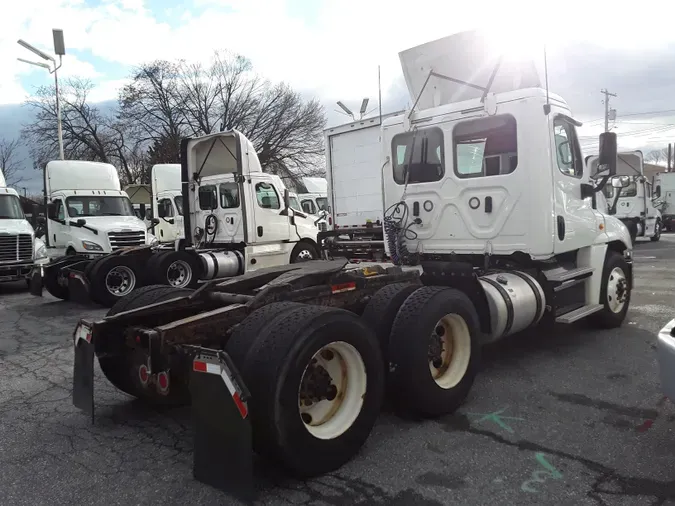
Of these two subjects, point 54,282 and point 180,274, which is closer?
point 54,282

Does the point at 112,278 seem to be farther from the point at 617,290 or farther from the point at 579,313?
the point at 617,290

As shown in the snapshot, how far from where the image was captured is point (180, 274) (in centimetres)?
1145

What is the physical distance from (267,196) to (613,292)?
784 centimetres

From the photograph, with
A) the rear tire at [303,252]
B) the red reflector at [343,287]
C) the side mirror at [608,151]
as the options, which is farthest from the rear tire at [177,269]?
the side mirror at [608,151]

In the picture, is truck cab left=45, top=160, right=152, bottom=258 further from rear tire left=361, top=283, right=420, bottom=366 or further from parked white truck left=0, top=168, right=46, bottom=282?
rear tire left=361, top=283, right=420, bottom=366

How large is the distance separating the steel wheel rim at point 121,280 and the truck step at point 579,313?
834cm

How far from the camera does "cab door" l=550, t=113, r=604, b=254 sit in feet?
19.1

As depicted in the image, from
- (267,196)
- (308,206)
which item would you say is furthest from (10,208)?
(308,206)

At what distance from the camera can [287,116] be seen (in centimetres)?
3469

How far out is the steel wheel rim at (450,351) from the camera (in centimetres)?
430

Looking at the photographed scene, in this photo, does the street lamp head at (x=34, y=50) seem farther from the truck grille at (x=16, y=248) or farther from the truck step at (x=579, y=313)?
the truck step at (x=579, y=313)

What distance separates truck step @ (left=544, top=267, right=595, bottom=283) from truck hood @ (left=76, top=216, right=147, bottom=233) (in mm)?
10256

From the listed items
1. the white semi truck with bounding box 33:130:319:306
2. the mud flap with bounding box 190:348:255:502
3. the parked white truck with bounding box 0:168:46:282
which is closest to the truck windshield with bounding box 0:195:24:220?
the parked white truck with bounding box 0:168:46:282

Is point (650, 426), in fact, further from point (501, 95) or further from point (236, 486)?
point (501, 95)
